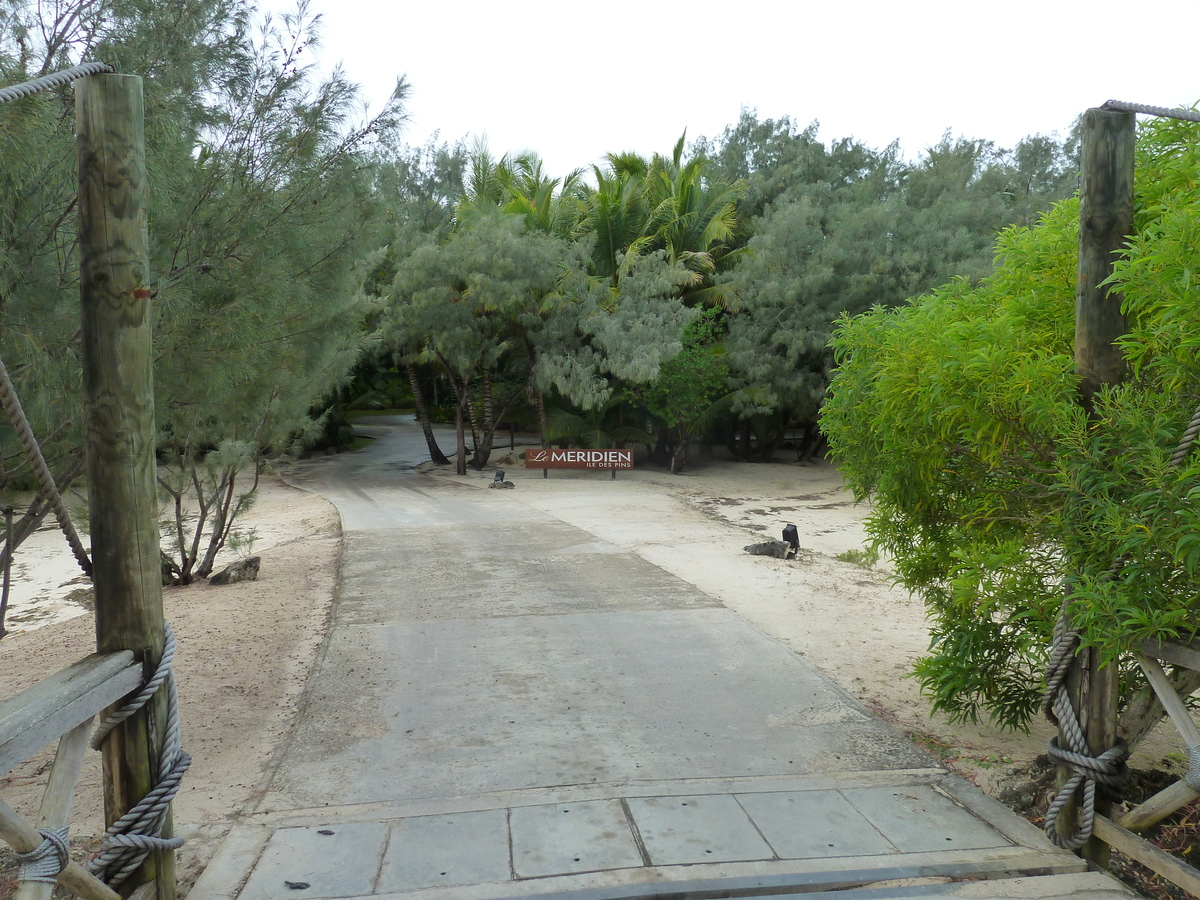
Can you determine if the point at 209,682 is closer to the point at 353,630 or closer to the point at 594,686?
the point at 353,630

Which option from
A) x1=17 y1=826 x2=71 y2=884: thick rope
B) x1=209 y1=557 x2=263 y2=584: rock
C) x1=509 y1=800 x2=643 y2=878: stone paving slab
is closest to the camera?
x1=17 y1=826 x2=71 y2=884: thick rope

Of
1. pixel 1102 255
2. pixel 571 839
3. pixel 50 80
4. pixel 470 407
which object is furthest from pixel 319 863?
pixel 470 407

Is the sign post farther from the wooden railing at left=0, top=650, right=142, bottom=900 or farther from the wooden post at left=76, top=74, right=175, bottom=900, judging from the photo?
the wooden railing at left=0, top=650, right=142, bottom=900

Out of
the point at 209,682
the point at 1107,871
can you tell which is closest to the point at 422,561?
the point at 209,682

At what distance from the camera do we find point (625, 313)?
20.8m

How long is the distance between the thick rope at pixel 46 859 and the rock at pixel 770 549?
9.29 m

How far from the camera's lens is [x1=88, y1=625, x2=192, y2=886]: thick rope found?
293 centimetres

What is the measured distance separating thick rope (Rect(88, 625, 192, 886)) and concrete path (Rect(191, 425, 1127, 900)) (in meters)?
0.35

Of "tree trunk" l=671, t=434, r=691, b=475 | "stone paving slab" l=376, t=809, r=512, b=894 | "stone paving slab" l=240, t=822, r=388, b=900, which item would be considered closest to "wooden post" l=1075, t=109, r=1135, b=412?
"stone paving slab" l=376, t=809, r=512, b=894

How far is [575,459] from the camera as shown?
2156 cm

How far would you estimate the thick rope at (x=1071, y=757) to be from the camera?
3.56 metres

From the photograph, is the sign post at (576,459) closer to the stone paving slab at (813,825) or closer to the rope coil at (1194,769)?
the stone paving slab at (813,825)

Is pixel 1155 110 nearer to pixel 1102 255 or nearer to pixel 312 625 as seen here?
pixel 1102 255

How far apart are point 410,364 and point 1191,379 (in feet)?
68.7
